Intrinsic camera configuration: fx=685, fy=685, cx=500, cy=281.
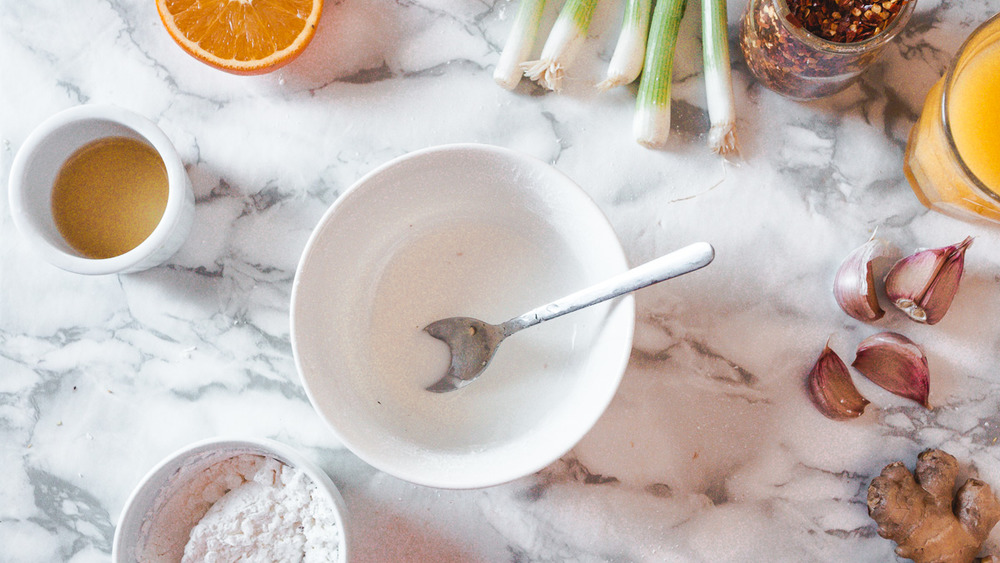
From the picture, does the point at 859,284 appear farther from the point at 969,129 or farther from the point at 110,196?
the point at 110,196

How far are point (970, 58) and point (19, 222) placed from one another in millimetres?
1217

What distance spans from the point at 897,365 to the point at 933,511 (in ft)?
0.65

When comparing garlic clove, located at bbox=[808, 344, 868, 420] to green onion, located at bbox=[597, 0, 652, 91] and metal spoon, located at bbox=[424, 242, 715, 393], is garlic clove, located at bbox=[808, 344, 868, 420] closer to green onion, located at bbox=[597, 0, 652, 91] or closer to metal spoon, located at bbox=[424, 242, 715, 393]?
metal spoon, located at bbox=[424, 242, 715, 393]

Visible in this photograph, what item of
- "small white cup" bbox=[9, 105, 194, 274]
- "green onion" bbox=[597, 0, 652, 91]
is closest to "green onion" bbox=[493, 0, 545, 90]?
"green onion" bbox=[597, 0, 652, 91]

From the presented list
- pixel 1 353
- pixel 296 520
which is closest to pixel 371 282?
pixel 296 520

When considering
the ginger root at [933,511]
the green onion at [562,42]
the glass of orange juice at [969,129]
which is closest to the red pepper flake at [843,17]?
the glass of orange juice at [969,129]

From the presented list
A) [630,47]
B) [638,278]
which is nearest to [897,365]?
[638,278]

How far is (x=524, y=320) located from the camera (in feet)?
2.85

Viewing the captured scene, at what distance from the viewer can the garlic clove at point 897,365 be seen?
924 millimetres

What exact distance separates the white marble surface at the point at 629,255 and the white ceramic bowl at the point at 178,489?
0.26ft

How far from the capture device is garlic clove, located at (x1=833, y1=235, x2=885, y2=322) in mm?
903

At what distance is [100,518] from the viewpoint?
3.19ft

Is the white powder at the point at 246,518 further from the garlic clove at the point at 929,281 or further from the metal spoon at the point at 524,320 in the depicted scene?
the garlic clove at the point at 929,281

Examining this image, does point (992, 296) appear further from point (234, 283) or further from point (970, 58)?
point (234, 283)
